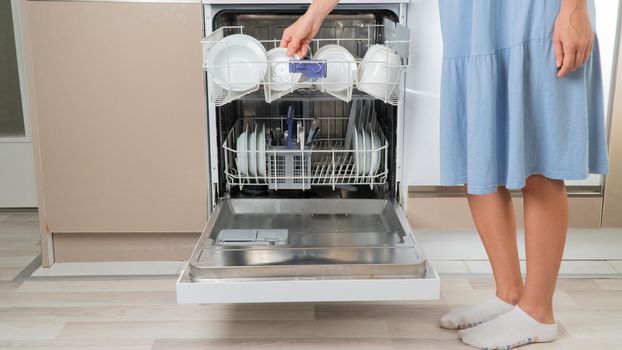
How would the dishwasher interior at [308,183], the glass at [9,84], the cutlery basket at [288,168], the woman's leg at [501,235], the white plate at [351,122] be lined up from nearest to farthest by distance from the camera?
Answer: the dishwasher interior at [308,183]
the woman's leg at [501,235]
the cutlery basket at [288,168]
the white plate at [351,122]
the glass at [9,84]

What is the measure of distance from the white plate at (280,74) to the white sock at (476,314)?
69 centimetres

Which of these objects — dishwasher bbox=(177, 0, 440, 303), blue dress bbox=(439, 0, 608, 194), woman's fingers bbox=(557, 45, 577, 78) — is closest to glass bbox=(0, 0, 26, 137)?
dishwasher bbox=(177, 0, 440, 303)

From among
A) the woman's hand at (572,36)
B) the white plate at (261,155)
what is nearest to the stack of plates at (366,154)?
the white plate at (261,155)

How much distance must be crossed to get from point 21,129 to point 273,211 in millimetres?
1303

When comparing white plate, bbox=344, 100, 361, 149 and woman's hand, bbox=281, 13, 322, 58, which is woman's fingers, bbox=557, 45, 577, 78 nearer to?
woman's hand, bbox=281, 13, 322, 58

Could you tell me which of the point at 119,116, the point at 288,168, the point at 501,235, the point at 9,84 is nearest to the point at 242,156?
the point at 288,168

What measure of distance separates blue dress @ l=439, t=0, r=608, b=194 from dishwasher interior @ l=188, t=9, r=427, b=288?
18cm

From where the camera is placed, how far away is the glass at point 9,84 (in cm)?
237

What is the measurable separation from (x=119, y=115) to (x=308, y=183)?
0.58 m

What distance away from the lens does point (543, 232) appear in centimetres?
139

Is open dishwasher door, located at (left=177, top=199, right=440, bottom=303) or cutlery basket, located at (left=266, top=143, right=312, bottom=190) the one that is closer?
open dishwasher door, located at (left=177, top=199, right=440, bottom=303)

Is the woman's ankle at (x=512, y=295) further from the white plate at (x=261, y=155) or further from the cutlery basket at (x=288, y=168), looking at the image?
the white plate at (x=261, y=155)

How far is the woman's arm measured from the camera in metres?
1.37

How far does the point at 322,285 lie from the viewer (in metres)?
1.28
